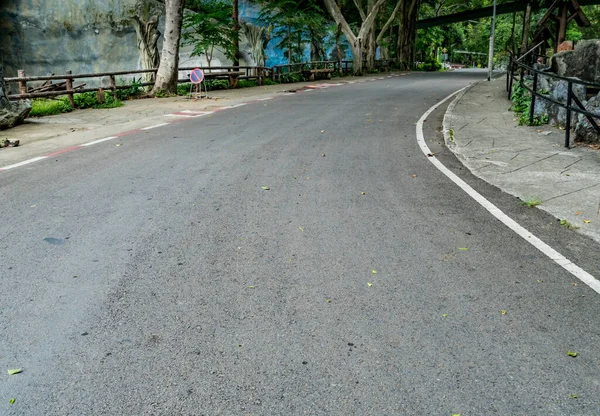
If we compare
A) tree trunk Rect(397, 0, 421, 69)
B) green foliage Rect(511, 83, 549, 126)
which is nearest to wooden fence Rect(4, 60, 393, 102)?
tree trunk Rect(397, 0, 421, 69)

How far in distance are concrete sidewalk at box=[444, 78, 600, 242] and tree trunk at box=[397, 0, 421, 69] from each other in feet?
118

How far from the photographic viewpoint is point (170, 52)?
71.2 feet

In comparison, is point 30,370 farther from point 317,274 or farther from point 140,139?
point 140,139

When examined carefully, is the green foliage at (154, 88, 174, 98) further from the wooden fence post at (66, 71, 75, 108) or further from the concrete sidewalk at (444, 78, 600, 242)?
the concrete sidewalk at (444, 78, 600, 242)

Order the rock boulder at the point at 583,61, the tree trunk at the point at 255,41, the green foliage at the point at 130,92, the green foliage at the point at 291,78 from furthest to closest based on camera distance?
the tree trunk at the point at 255,41 → the green foliage at the point at 291,78 → the green foliage at the point at 130,92 → the rock boulder at the point at 583,61

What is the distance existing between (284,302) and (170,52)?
1936 centimetres

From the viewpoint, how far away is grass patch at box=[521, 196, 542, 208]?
261 inches

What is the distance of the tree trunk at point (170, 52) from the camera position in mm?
21281

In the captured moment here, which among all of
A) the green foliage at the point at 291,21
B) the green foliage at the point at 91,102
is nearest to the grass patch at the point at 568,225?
the green foliage at the point at 91,102

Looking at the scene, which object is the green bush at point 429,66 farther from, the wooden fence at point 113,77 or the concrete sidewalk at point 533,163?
the concrete sidewalk at point 533,163

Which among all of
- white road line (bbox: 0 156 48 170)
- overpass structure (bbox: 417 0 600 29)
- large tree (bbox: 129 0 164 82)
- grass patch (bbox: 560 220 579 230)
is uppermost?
overpass structure (bbox: 417 0 600 29)

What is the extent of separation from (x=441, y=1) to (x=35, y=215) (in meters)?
54.5

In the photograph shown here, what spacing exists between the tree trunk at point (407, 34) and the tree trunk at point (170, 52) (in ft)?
95.8

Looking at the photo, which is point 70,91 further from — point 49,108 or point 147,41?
point 147,41
